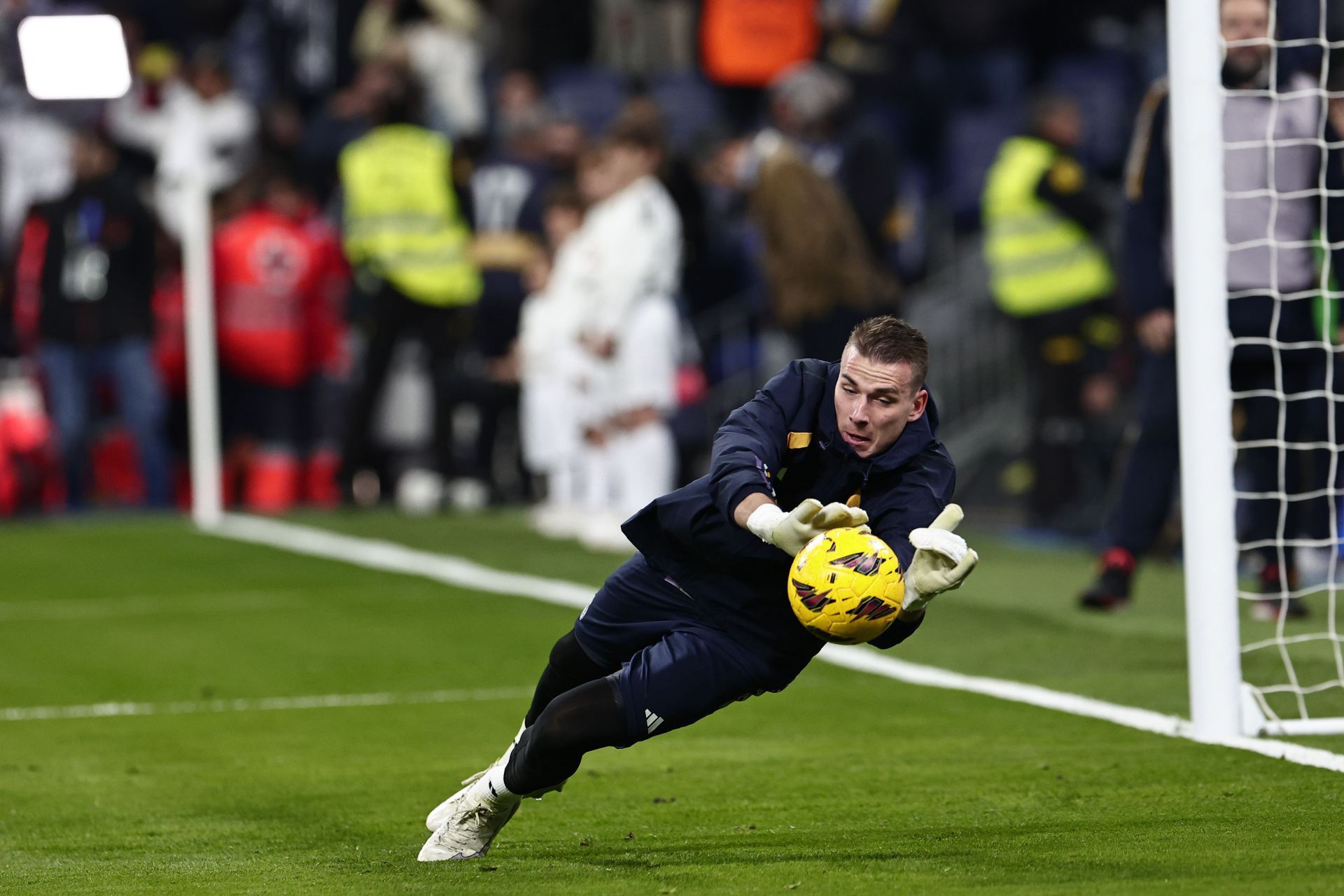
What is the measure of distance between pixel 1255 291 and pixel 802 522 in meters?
4.07

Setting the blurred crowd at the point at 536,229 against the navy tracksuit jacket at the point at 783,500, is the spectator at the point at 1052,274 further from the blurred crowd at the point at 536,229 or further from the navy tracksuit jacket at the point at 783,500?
the navy tracksuit jacket at the point at 783,500

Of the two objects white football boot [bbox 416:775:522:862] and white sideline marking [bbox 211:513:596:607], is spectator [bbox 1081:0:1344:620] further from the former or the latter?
white football boot [bbox 416:775:522:862]

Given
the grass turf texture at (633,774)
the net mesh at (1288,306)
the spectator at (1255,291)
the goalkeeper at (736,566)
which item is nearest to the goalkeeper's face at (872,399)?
the goalkeeper at (736,566)

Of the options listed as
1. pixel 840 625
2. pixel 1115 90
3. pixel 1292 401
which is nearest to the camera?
pixel 840 625

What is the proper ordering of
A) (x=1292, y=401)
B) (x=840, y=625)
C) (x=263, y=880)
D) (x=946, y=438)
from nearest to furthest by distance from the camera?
(x=840, y=625)
(x=263, y=880)
(x=1292, y=401)
(x=946, y=438)

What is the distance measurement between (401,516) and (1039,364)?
4480 mm

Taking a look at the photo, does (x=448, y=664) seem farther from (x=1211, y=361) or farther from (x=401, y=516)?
(x=401, y=516)

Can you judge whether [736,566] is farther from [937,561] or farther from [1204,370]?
[1204,370]

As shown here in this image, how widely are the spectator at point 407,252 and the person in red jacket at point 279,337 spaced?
40cm

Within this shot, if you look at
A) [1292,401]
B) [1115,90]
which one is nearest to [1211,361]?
[1292,401]

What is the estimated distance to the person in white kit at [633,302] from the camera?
13.1m

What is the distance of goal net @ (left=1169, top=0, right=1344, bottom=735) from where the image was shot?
7359mm

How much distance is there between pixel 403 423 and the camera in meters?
16.5

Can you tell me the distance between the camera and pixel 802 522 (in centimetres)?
505
